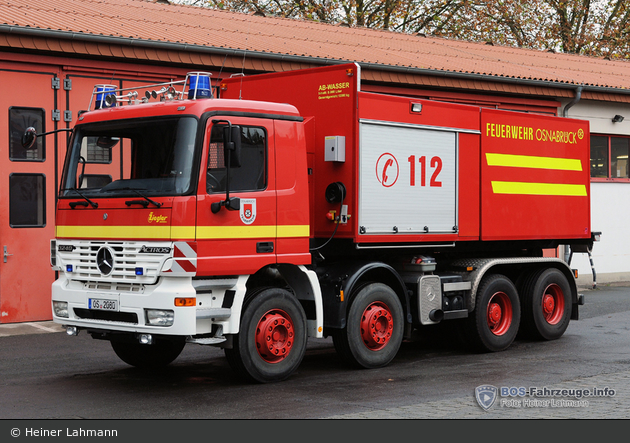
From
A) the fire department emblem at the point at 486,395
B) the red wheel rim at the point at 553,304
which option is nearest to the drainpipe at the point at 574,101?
the red wheel rim at the point at 553,304

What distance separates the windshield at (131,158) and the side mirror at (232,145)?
12.7 inches

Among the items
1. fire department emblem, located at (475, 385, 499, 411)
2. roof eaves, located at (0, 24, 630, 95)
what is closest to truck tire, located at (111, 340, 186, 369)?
fire department emblem, located at (475, 385, 499, 411)

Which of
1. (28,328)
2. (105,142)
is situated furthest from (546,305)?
(28,328)

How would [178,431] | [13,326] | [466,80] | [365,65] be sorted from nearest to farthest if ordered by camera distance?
1. [178,431]
2. [13,326]
3. [365,65]
4. [466,80]

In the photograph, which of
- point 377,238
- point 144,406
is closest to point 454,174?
point 377,238

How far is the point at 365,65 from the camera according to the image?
55.2 feet

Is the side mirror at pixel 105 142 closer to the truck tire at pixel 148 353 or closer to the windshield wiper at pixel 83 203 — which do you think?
the windshield wiper at pixel 83 203

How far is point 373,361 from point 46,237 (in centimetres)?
642

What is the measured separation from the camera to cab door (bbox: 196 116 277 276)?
8.03m

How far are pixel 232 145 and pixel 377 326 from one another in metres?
2.90

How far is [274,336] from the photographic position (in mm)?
8531

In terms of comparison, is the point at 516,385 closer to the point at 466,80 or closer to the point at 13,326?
the point at 13,326

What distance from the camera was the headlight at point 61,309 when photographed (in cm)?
862

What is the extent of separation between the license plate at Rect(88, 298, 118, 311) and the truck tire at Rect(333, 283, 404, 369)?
100 inches
